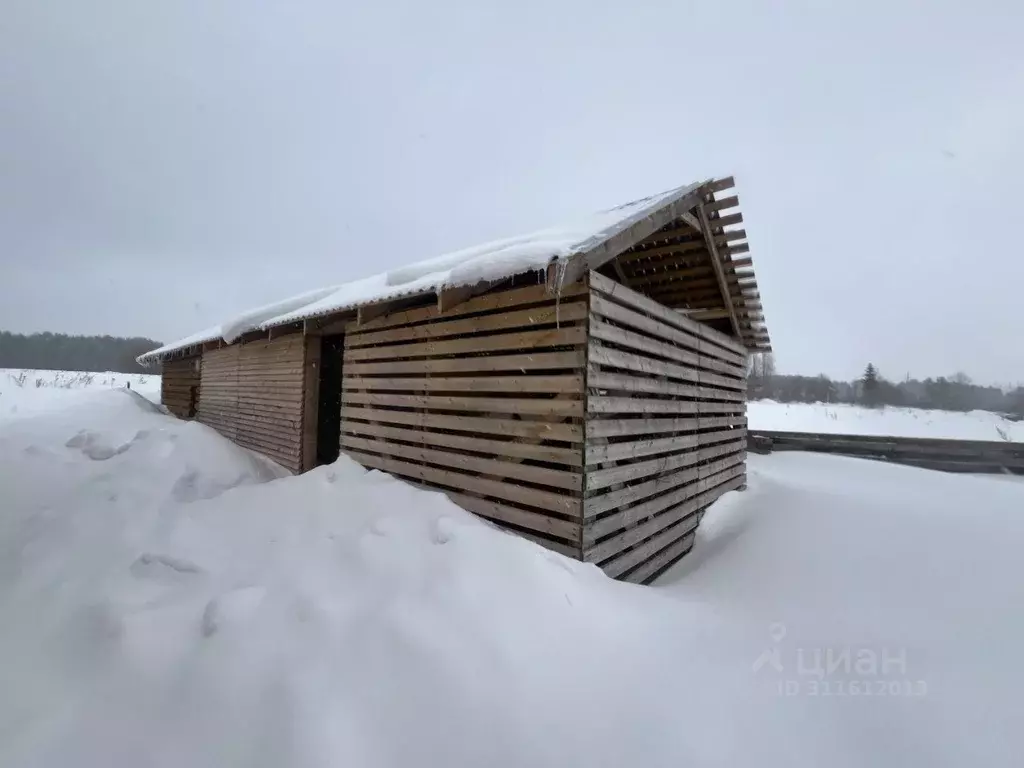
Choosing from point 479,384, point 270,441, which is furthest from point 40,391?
point 479,384

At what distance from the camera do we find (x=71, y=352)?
43250 millimetres

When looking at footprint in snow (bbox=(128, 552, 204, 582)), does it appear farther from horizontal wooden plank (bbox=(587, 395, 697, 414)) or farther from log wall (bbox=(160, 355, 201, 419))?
log wall (bbox=(160, 355, 201, 419))

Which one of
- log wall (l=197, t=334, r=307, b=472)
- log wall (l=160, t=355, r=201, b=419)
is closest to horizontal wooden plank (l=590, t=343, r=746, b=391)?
log wall (l=197, t=334, r=307, b=472)

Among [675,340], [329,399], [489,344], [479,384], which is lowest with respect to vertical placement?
[329,399]

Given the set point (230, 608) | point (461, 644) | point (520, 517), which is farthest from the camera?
point (520, 517)

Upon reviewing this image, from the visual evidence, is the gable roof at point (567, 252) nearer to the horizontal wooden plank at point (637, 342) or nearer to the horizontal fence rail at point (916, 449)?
the horizontal wooden plank at point (637, 342)

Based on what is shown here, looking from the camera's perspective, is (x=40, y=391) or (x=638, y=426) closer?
(x=638, y=426)

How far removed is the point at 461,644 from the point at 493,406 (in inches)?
90.2

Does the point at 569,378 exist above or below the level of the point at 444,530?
above

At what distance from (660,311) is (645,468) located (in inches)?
71.3

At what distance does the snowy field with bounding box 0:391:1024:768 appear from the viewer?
2.19 m

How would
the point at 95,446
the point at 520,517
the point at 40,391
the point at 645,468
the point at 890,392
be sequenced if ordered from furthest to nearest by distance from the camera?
the point at 890,392 → the point at 40,391 → the point at 95,446 → the point at 645,468 → the point at 520,517

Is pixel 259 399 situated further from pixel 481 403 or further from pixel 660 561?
pixel 660 561

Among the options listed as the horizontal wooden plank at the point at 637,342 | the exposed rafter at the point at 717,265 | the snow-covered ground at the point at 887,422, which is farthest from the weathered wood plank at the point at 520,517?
the snow-covered ground at the point at 887,422
